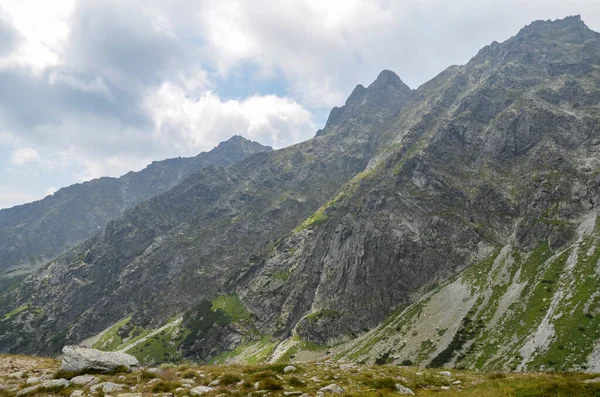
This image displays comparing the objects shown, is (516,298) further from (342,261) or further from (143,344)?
(143,344)

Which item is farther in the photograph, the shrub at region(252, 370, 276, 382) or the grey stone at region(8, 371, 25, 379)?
the shrub at region(252, 370, 276, 382)

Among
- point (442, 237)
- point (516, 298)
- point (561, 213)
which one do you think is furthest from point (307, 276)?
point (561, 213)

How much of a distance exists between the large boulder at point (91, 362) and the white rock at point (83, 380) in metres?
1.66

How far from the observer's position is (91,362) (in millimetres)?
20812

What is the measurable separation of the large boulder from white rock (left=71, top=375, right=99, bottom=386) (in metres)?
1.66

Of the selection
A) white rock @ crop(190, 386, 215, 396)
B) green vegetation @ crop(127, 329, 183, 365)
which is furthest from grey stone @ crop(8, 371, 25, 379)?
green vegetation @ crop(127, 329, 183, 365)

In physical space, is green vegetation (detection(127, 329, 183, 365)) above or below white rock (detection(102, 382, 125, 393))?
below

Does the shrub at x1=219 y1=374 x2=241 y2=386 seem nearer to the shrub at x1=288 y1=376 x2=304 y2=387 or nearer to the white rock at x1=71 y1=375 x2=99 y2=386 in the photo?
the shrub at x1=288 y1=376 x2=304 y2=387

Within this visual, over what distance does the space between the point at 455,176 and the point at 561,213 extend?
63.8m

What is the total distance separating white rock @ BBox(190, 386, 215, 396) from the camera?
17.0 meters

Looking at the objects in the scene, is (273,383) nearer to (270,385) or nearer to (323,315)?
(270,385)

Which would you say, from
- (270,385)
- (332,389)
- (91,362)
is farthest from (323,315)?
(270,385)

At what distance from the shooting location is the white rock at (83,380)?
696 inches

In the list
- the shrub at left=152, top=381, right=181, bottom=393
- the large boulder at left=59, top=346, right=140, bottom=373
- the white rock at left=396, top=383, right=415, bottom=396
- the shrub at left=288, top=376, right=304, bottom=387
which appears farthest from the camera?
the large boulder at left=59, top=346, right=140, bottom=373
